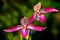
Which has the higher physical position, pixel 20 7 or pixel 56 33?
pixel 20 7

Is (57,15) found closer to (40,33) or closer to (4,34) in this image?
(40,33)

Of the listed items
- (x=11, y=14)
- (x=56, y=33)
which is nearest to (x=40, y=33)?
(x=56, y=33)

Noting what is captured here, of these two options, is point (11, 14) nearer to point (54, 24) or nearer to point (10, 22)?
point (10, 22)

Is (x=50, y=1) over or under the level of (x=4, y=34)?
over

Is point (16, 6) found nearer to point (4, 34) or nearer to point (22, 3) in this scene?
point (22, 3)

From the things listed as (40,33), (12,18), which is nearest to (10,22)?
(12,18)

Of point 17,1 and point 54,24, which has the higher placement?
point 17,1

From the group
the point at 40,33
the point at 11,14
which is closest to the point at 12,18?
the point at 11,14
